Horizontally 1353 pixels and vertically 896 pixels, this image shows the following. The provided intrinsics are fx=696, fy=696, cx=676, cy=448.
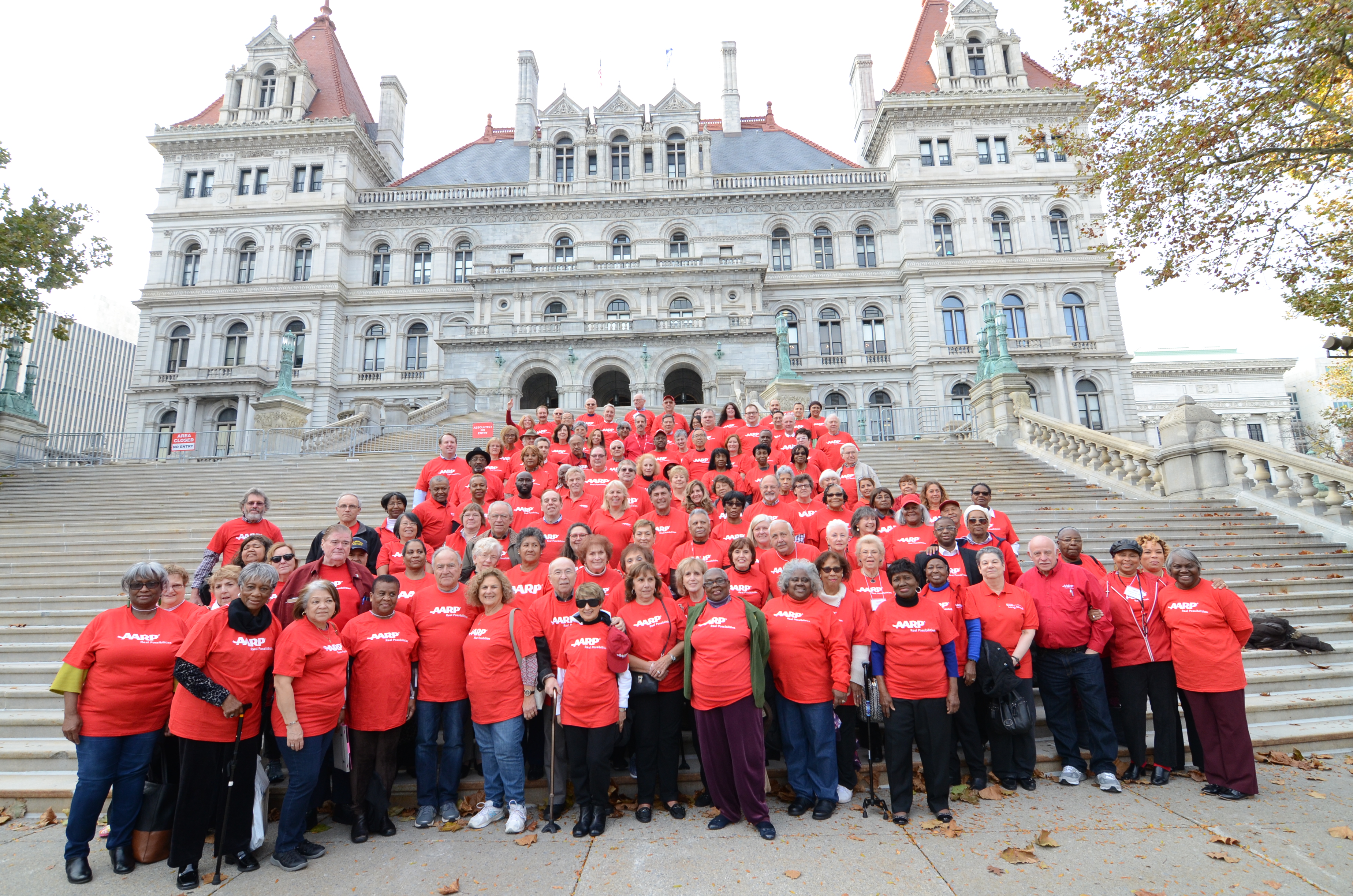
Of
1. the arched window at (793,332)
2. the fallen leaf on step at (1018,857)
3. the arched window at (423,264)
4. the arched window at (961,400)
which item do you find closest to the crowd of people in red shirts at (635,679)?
the fallen leaf on step at (1018,857)

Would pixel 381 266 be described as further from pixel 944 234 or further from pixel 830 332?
pixel 944 234

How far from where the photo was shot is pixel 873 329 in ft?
122

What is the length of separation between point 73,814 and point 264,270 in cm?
3895

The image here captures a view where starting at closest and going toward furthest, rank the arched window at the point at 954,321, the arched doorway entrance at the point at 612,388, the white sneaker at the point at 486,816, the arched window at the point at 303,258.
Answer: the white sneaker at the point at 486,816, the arched doorway entrance at the point at 612,388, the arched window at the point at 954,321, the arched window at the point at 303,258

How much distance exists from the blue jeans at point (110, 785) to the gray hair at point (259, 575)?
1.24 metres

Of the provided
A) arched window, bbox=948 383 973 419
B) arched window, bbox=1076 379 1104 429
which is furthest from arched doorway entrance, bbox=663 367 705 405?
arched window, bbox=1076 379 1104 429

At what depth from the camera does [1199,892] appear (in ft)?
12.9

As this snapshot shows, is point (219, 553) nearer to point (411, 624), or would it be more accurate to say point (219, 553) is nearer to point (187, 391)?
point (411, 624)

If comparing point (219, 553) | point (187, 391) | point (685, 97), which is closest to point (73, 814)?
point (219, 553)

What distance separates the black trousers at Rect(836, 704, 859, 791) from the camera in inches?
216

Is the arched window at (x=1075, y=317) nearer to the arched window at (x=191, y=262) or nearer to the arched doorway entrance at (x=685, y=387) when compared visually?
the arched doorway entrance at (x=685, y=387)

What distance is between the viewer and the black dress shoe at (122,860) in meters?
4.55

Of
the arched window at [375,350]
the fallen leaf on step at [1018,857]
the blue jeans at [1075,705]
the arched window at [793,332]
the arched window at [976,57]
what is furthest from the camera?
the arched window at [976,57]

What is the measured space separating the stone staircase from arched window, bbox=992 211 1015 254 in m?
24.0
